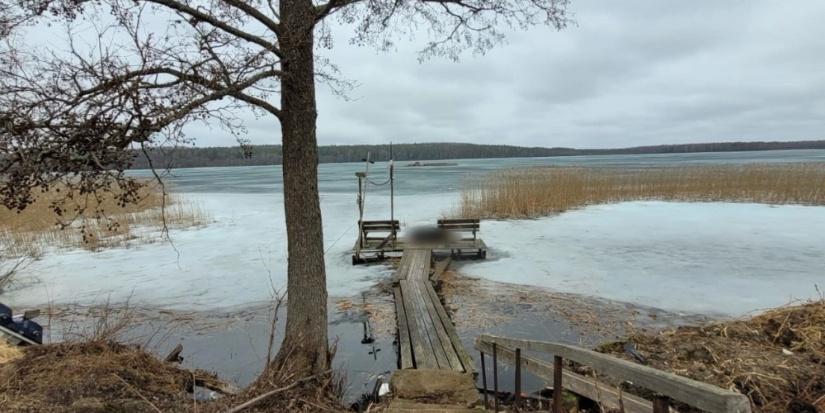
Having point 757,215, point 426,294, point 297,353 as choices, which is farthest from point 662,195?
point 297,353

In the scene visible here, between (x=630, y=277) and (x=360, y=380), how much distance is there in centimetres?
574

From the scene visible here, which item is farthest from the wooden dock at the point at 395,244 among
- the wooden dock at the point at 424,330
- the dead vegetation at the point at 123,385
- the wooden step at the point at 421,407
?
the wooden step at the point at 421,407

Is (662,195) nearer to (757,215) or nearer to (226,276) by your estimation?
(757,215)

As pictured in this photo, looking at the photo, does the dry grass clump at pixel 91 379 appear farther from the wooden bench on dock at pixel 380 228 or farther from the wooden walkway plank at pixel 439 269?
the wooden bench on dock at pixel 380 228

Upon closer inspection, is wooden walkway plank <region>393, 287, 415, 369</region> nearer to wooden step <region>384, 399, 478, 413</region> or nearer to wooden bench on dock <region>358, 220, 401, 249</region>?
wooden step <region>384, 399, 478, 413</region>

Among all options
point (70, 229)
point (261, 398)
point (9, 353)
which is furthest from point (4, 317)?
point (70, 229)

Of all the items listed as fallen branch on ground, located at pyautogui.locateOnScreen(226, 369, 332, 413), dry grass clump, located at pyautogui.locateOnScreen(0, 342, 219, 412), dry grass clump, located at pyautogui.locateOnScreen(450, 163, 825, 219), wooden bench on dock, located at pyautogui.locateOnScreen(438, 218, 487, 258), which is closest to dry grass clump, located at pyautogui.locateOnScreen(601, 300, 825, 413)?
fallen branch on ground, located at pyautogui.locateOnScreen(226, 369, 332, 413)

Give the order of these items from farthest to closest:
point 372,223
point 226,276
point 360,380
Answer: point 372,223, point 226,276, point 360,380

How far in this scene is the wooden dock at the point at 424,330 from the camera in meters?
Answer: 4.50

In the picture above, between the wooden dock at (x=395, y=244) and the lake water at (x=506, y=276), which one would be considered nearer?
the lake water at (x=506, y=276)

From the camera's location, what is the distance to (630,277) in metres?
8.00

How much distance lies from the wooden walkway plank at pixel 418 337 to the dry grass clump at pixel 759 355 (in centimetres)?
195

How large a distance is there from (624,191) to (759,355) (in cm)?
1806

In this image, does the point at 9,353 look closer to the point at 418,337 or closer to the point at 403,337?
the point at 403,337
